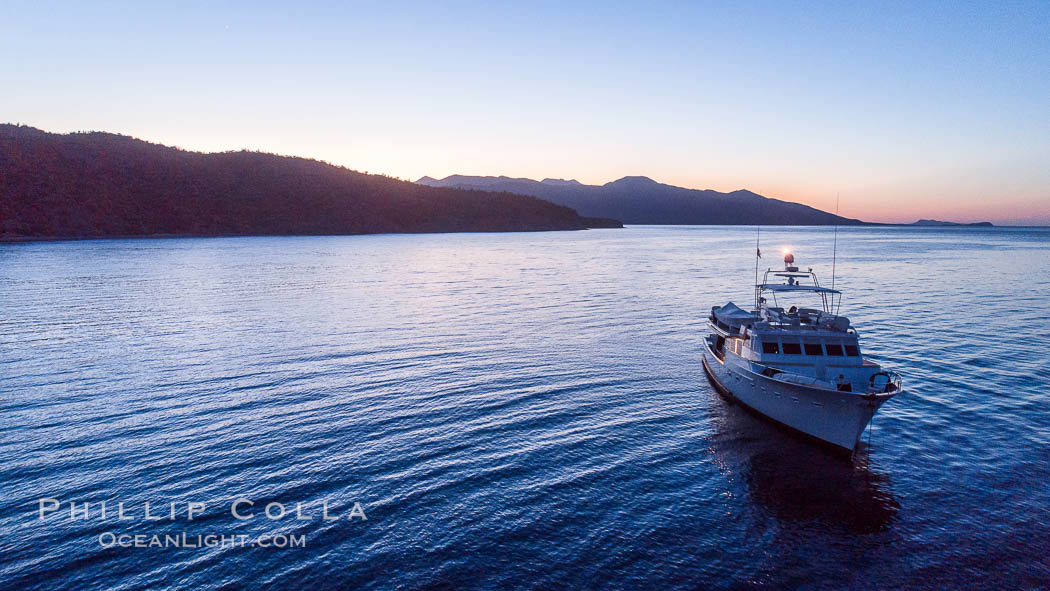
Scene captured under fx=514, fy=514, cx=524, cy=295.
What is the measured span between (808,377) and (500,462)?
1284 cm

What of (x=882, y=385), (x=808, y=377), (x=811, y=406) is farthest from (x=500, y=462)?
(x=882, y=385)

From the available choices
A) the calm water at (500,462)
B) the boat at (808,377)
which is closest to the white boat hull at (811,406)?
the boat at (808,377)

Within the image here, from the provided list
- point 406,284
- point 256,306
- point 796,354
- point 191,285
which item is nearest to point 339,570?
point 796,354

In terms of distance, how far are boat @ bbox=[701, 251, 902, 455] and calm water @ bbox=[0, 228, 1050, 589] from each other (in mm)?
1114

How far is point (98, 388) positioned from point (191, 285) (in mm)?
47132

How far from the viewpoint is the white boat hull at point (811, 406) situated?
18.0 meters

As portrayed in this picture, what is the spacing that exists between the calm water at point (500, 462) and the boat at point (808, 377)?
3.66ft

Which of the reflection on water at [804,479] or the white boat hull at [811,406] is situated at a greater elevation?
the white boat hull at [811,406]

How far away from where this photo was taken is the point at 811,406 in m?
19.2

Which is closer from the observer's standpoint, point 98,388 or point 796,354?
point 796,354

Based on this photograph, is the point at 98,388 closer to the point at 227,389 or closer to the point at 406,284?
the point at 227,389

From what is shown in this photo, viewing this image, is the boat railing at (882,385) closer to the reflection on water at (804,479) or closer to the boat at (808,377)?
the boat at (808,377)

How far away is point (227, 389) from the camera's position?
24.3 m

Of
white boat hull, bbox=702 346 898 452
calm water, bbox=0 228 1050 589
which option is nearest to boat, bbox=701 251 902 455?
white boat hull, bbox=702 346 898 452
